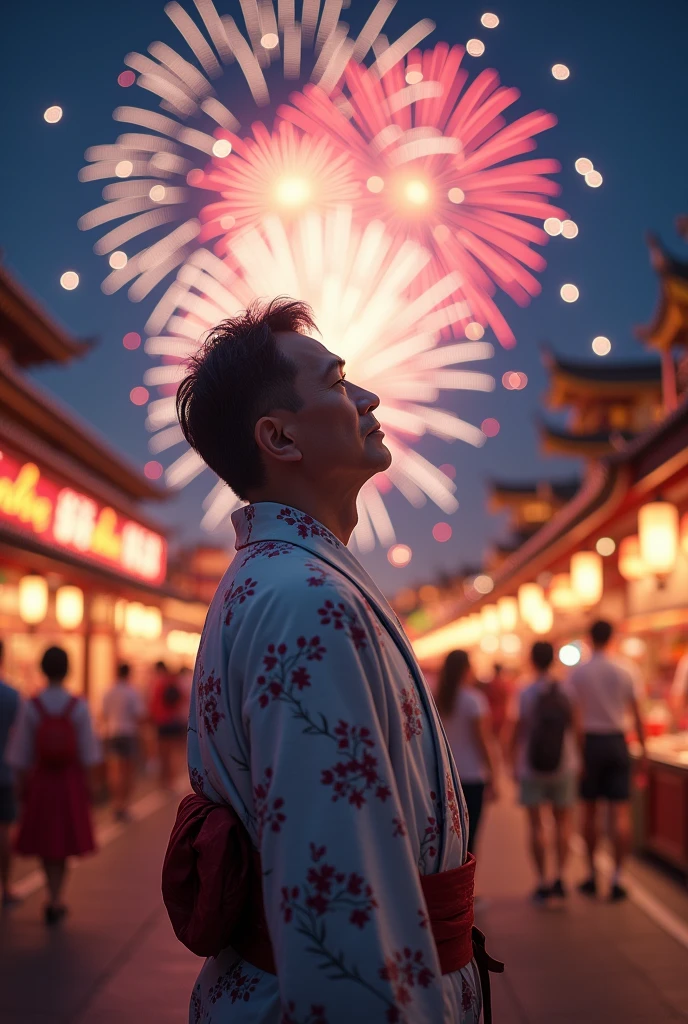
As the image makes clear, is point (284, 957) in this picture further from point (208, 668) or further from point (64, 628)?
point (64, 628)

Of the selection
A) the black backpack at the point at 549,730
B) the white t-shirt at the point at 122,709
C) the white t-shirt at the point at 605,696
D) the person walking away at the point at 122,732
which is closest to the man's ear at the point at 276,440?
the black backpack at the point at 549,730

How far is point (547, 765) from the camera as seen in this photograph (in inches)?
242

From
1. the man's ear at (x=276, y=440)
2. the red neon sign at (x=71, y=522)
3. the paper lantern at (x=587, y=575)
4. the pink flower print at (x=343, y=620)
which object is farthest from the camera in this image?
the paper lantern at (x=587, y=575)

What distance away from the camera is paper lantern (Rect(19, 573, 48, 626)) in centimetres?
1106

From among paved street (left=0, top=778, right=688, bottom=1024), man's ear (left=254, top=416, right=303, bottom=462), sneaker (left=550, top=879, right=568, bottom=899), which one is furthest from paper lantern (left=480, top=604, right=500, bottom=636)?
man's ear (left=254, top=416, right=303, bottom=462)

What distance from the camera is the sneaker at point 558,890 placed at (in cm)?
609

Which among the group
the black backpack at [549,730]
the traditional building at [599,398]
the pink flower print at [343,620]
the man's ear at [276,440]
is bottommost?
the black backpack at [549,730]

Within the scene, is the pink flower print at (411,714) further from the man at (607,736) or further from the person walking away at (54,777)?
the man at (607,736)

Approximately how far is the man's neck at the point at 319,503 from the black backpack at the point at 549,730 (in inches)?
196

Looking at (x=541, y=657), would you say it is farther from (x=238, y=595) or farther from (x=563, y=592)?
(x=563, y=592)

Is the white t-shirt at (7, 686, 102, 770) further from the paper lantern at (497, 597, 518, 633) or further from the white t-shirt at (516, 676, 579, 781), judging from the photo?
the paper lantern at (497, 597, 518, 633)

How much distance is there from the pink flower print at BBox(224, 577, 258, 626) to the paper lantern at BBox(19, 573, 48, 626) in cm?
1038

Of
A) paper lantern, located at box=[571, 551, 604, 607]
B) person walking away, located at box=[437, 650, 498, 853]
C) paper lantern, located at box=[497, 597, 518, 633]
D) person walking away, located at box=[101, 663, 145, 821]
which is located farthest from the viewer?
paper lantern, located at box=[497, 597, 518, 633]

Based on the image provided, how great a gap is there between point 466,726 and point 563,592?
8742 mm
